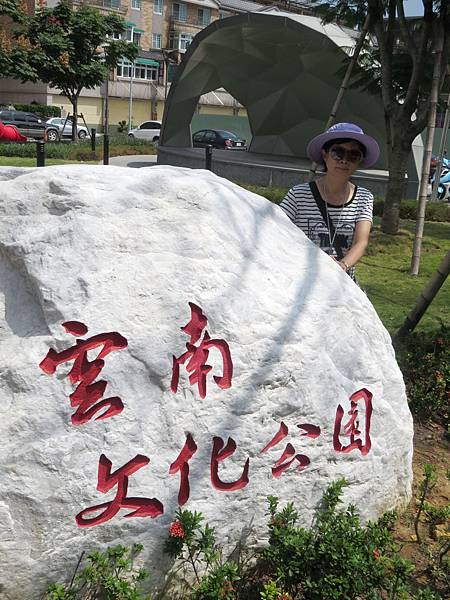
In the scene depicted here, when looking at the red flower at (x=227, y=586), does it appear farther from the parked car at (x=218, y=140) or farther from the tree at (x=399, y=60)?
the parked car at (x=218, y=140)

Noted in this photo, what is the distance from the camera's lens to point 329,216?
322 centimetres

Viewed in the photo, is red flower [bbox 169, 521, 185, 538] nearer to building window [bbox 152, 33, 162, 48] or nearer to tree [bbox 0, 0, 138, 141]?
tree [bbox 0, 0, 138, 141]

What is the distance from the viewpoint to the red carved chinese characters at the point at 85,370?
6.75 ft

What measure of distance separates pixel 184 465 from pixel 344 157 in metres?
1.70

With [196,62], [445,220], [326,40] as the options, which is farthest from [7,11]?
[445,220]

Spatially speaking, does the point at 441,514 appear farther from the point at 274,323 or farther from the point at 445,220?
the point at 445,220

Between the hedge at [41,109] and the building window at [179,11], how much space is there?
13451 mm

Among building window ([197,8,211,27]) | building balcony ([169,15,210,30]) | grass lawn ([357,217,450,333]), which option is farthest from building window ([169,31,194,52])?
grass lawn ([357,217,450,333])

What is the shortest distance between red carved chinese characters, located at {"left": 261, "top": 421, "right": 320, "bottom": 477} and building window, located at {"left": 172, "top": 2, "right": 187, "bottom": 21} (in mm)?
46164

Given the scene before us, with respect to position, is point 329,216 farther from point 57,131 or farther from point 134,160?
point 57,131

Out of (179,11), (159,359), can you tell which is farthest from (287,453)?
(179,11)

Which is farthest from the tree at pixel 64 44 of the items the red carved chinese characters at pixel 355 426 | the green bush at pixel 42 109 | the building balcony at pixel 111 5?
the red carved chinese characters at pixel 355 426

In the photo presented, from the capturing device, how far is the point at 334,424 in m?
2.49

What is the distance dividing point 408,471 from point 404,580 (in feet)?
2.20
